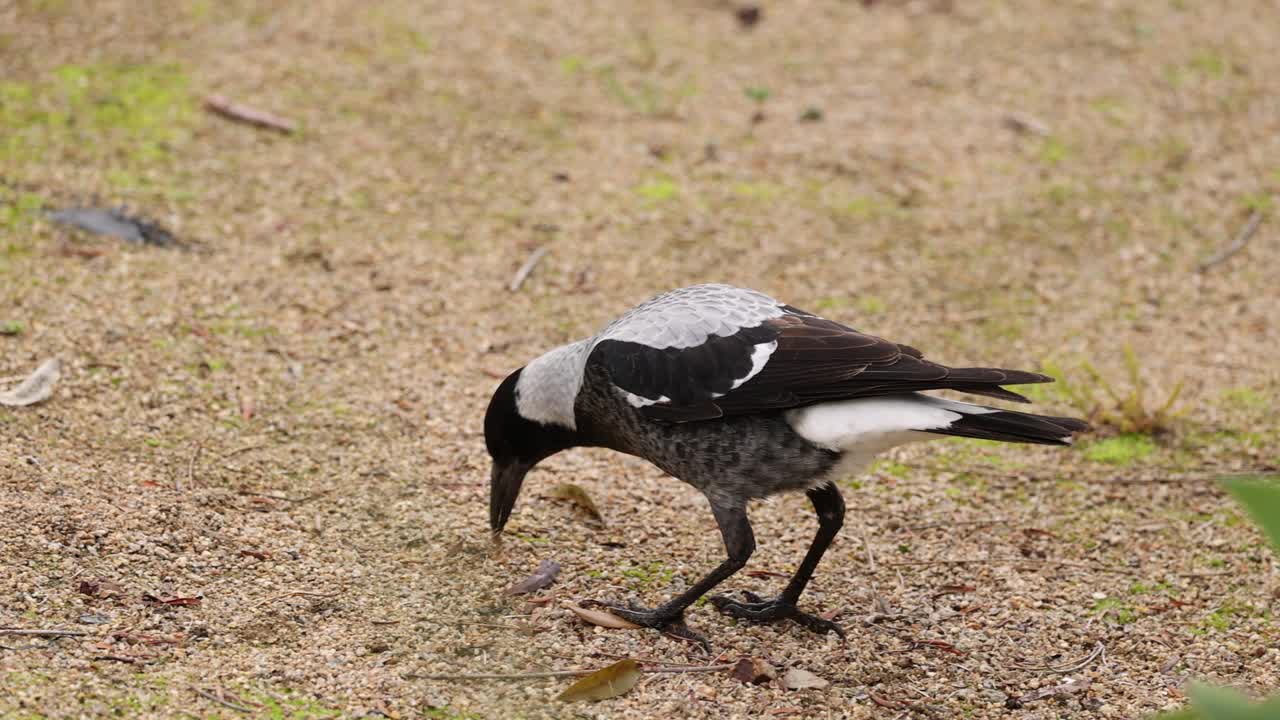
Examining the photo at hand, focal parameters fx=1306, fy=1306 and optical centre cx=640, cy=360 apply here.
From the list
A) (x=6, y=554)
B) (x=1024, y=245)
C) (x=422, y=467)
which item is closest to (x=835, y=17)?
(x=1024, y=245)

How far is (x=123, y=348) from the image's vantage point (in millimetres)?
5297

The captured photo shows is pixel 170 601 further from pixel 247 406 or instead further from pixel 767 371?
pixel 767 371

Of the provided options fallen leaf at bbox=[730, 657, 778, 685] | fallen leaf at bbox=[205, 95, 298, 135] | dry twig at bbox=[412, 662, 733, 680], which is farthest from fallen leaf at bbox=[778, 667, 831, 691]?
fallen leaf at bbox=[205, 95, 298, 135]

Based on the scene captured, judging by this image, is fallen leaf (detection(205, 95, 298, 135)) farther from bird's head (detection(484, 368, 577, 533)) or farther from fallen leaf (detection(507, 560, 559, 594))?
fallen leaf (detection(507, 560, 559, 594))

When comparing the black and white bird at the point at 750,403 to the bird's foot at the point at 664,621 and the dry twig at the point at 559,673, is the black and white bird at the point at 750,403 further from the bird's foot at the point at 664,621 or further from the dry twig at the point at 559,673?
the dry twig at the point at 559,673

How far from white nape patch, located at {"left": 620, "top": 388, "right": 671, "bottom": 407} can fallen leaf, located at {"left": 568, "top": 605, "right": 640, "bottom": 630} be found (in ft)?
2.22

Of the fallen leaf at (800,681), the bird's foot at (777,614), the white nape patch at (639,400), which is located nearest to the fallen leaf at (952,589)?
the bird's foot at (777,614)

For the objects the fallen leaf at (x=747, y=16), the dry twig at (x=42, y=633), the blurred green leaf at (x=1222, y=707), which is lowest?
the dry twig at (x=42, y=633)

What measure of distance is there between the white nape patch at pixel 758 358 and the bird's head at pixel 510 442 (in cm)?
72

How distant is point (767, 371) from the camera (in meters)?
4.11

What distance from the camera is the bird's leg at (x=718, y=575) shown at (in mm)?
4148

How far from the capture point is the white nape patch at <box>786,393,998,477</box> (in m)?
3.89

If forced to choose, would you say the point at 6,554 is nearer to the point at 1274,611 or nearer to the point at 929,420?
the point at 929,420

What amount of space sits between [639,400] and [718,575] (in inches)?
24.1
